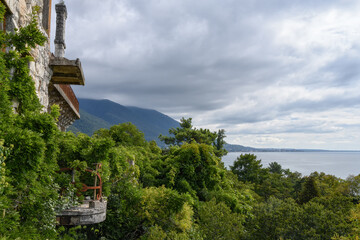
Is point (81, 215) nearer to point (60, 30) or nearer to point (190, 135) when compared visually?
point (60, 30)

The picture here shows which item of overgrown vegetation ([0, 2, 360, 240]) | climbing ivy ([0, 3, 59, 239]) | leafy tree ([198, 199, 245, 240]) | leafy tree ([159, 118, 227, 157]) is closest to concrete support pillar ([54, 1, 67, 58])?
overgrown vegetation ([0, 2, 360, 240])

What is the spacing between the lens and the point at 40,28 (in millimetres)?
6910

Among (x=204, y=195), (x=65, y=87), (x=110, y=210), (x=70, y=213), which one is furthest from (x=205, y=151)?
(x=70, y=213)

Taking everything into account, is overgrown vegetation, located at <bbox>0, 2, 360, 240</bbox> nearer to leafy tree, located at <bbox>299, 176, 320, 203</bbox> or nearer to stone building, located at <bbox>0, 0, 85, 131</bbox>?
stone building, located at <bbox>0, 0, 85, 131</bbox>

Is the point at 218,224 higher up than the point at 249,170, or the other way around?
the point at 218,224

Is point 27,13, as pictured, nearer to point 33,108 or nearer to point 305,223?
point 33,108

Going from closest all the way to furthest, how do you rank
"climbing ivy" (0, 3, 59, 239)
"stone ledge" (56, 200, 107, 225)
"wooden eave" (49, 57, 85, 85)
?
"climbing ivy" (0, 3, 59, 239) < "stone ledge" (56, 200, 107, 225) < "wooden eave" (49, 57, 85, 85)

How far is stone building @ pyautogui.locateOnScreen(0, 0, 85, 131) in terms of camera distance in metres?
5.82

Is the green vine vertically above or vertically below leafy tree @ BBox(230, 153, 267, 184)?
above

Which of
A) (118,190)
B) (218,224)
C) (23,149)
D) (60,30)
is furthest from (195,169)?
(23,149)

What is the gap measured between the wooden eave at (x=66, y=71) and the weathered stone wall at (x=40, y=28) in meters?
0.22

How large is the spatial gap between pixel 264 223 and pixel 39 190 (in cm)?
1311

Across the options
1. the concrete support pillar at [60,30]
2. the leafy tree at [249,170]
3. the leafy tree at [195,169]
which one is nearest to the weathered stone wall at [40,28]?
the concrete support pillar at [60,30]

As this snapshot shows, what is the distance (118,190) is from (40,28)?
8.34m
